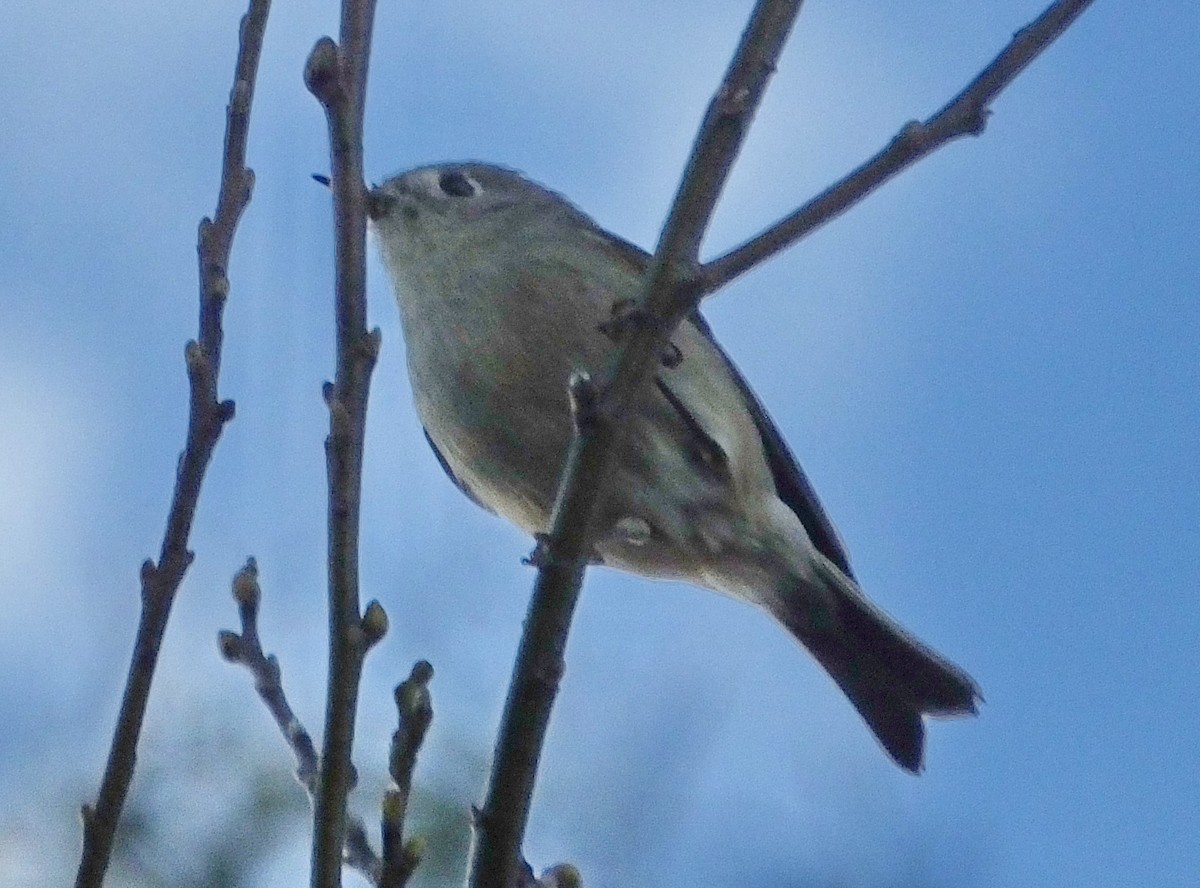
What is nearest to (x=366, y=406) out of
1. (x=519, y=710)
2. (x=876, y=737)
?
(x=519, y=710)

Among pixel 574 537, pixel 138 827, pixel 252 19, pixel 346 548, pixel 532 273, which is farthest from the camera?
pixel 532 273

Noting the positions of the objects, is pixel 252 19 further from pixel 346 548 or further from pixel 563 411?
Result: pixel 563 411

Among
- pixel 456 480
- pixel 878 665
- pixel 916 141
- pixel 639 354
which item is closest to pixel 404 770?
pixel 639 354

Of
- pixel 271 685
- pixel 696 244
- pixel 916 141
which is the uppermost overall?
pixel 916 141

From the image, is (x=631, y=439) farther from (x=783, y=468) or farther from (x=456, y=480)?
(x=456, y=480)

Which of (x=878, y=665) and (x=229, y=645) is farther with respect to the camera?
(x=878, y=665)

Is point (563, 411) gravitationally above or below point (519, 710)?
above

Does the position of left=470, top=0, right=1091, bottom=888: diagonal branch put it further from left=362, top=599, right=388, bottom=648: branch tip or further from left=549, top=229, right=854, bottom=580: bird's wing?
left=549, top=229, right=854, bottom=580: bird's wing
